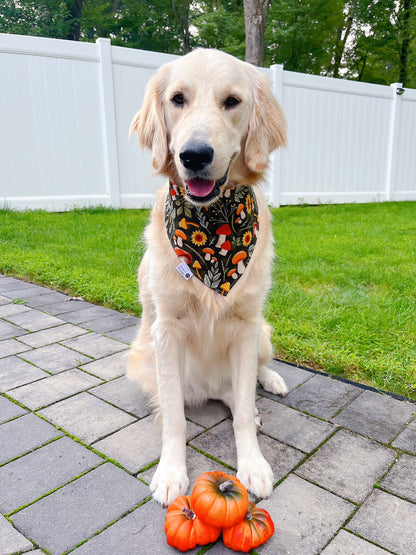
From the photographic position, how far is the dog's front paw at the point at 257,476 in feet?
5.49

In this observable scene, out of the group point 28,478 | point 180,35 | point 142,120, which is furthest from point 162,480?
point 180,35

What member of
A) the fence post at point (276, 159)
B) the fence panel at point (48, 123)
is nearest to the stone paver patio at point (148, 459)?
the fence panel at point (48, 123)

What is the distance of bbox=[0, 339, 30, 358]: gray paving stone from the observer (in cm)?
285

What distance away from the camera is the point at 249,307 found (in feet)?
6.43

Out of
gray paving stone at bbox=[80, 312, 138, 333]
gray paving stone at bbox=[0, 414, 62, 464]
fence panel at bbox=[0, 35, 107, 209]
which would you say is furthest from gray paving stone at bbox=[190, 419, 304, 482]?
fence panel at bbox=[0, 35, 107, 209]

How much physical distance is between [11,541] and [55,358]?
1.44 m

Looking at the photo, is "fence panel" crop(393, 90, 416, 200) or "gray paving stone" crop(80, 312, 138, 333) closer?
"gray paving stone" crop(80, 312, 138, 333)

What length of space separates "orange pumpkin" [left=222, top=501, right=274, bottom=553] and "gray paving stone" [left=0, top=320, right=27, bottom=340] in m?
2.28

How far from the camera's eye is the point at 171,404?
6.23ft

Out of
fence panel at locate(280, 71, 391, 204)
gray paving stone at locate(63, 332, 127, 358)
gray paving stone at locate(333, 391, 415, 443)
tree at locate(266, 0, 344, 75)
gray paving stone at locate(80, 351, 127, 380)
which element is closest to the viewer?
gray paving stone at locate(333, 391, 415, 443)

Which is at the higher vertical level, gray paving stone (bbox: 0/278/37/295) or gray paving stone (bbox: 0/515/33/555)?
gray paving stone (bbox: 0/278/37/295)

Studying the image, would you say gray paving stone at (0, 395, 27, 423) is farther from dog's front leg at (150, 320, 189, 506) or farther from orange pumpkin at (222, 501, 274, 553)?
orange pumpkin at (222, 501, 274, 553)

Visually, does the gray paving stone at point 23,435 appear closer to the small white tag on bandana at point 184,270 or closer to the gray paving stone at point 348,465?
the small white tag on bandana at point 184,270

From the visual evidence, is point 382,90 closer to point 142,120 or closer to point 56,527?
point 142,120
